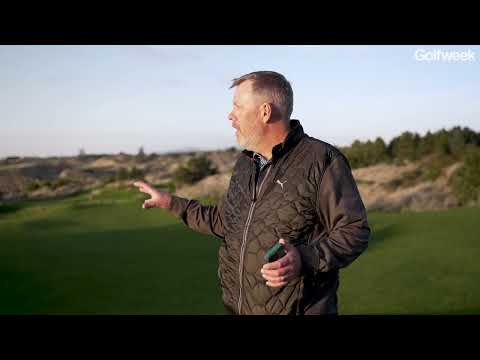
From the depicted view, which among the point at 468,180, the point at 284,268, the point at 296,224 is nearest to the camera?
the point at 284,268

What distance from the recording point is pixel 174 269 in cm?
601

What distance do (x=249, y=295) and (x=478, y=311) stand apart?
324 centimetres

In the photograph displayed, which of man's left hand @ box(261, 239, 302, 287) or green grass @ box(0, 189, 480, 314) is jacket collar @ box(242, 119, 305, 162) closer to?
man's left hand @ box(261, 239, 302, 287)

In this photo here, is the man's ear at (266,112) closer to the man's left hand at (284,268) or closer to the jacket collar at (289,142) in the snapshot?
the jacket collar at (289,142)

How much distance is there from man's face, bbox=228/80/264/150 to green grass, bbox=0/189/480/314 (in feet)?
9.79

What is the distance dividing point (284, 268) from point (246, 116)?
2.24ft

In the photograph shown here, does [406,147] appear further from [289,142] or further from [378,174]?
[289,142]

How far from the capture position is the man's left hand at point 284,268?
5.60 ft

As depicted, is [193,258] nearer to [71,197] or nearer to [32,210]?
[32,210]

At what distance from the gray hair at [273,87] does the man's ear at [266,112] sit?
0.9 inches

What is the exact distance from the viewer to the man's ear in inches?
77.5

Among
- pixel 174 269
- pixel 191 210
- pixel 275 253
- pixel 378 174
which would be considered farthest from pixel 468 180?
pixel 275 253

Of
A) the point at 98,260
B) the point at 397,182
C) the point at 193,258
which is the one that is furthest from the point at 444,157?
the point at 98,260

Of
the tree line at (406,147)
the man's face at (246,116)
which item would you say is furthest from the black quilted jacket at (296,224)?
the tree line at (406,147)
